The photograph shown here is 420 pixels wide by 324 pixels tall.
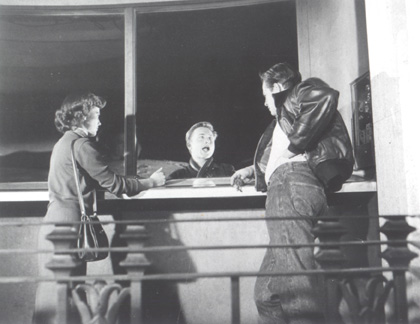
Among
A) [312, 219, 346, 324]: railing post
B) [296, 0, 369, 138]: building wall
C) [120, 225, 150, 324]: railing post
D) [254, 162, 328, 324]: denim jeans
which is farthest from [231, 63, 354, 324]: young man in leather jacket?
[296, 0, 369, 138]: building wall

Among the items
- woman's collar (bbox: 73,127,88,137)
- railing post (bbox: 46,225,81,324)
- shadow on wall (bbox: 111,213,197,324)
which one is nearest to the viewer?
railing post (bbox: 46,225,81,324)

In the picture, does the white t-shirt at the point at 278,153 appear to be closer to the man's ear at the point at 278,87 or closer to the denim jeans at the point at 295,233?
the denim jeans at the point at 295,233

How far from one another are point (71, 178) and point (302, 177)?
184 centimetres

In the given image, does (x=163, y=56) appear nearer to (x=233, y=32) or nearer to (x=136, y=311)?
(x=233, y=32)

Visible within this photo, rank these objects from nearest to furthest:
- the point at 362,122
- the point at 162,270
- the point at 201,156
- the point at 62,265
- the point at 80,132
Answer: the point at 62,265 < the point at 80,132 < the point at 362,122 < the point at 162,270 < the point at 201,156

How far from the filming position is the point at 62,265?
245 cm

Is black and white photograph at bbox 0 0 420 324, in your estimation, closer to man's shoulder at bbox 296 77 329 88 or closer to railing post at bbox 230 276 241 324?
man's shoulder at bbox 296 77 329 88

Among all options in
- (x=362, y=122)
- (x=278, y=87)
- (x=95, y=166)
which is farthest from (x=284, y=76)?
(x=95, y=166)

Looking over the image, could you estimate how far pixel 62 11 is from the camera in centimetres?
519

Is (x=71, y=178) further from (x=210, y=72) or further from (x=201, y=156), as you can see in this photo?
(x=210, y=72)

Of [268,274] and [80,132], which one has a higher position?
[80,132]

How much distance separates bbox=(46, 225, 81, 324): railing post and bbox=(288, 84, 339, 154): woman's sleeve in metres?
1.67

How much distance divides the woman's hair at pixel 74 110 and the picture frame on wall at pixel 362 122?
2.44m

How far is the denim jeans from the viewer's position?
124 inches
